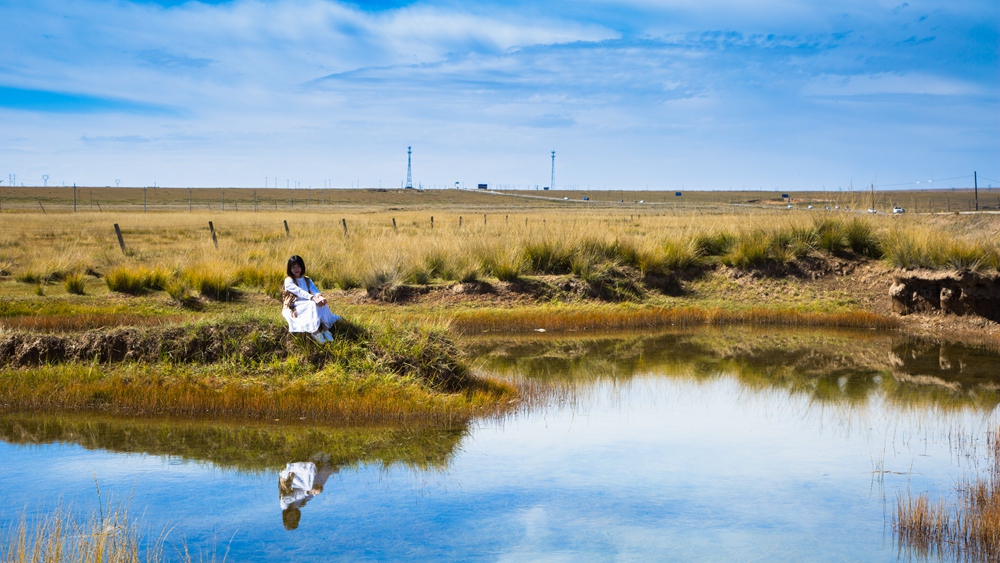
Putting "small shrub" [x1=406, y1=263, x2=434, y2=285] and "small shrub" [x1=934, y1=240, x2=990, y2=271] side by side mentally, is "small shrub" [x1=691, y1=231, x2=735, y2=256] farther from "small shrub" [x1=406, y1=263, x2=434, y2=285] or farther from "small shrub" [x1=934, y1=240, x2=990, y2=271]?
"small shrub" [x1=406, y1=263, x2=434, y2=285]

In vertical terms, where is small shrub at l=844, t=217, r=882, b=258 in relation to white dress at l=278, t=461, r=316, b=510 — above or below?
above

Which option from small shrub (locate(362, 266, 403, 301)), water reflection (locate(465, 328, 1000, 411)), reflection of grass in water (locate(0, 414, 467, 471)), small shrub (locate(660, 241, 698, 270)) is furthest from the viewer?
small shrub (locate(660, 241, 698, 270))

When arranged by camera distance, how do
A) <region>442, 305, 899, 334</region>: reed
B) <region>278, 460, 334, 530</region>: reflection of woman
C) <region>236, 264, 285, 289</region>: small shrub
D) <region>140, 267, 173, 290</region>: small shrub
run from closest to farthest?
1. <region>278, 460, 334, 530</region>: reflection of woman
2. <region>442, 305, 899, 334</region>: reed
3. <region>140, 267, 173, 290</region>: small shrub
4. <region>236, 264, 285, 289</region>: small shrub

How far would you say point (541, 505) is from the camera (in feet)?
26.2

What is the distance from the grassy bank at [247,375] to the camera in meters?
11.1

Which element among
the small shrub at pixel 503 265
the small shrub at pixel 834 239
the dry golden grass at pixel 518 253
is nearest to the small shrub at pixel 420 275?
the dry golden grass at pixel 518 253

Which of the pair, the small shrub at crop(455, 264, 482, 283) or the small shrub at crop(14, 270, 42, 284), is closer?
the small shrub at crop(14, 270, 42, 284)

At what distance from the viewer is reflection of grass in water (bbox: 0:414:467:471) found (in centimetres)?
943

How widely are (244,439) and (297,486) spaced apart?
6.16ft

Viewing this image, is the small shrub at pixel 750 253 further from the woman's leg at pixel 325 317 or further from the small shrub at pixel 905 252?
the woman's leg at pixel 325 317

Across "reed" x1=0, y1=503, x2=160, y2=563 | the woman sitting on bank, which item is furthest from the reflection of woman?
the woman sitting on bank

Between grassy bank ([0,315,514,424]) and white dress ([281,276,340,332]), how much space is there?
0.79 feet

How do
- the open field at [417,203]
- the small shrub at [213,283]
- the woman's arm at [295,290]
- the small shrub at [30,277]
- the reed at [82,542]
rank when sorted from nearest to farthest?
1. the reed at [82,542]
2. the woman's arm at [295,290]
3. the small shrub at [213,283]
4. the small shrub at [30,277]
5. the open field at [417,203]

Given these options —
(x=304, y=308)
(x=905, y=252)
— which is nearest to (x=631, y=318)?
(x=905, y=252)
